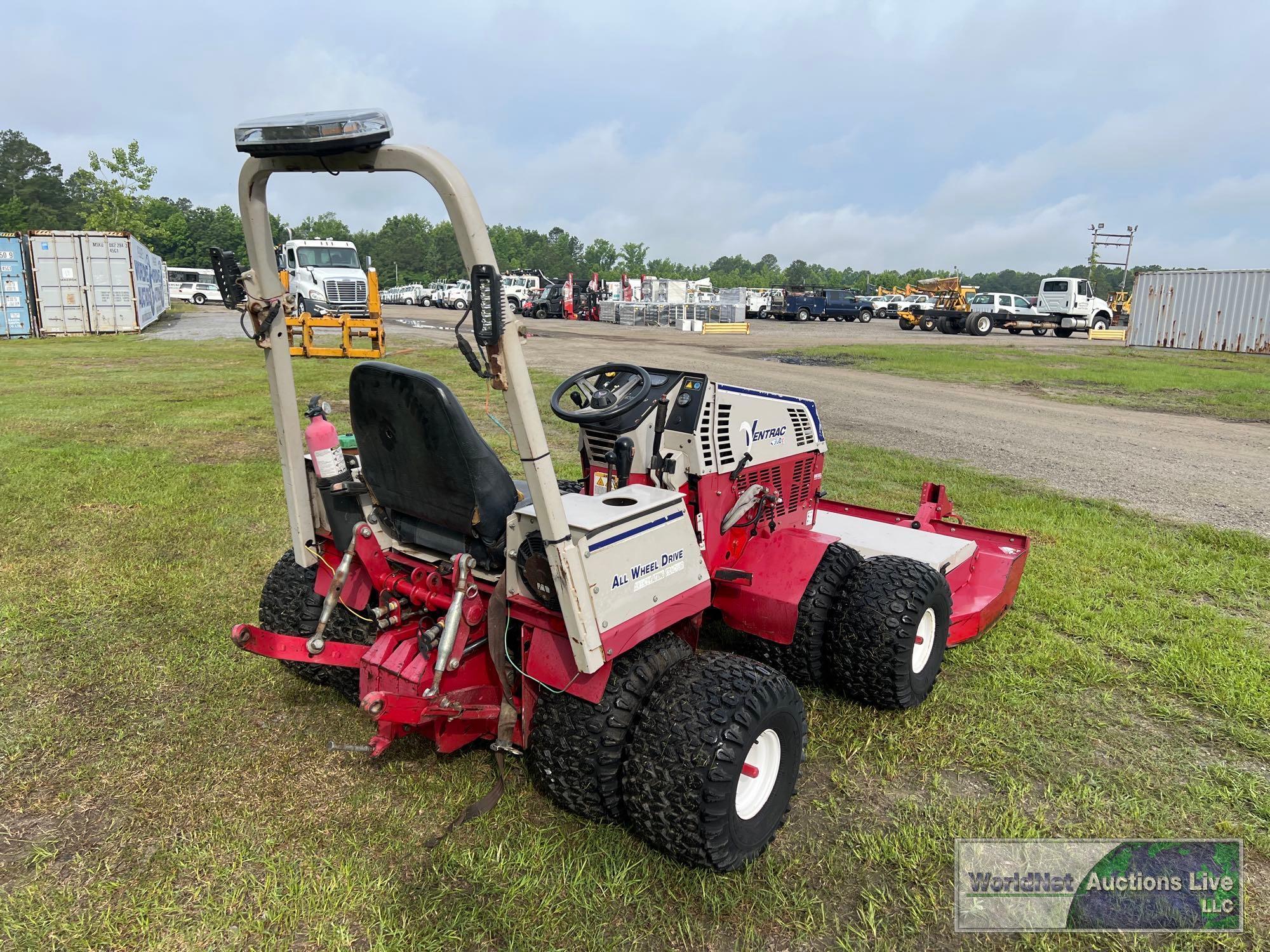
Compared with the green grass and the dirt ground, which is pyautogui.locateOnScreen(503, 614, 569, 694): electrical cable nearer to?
the dirt ground

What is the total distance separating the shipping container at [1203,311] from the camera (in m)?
25.1

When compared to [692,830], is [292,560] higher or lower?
higher

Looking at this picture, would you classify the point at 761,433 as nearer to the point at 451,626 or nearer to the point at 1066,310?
the point at 451,626

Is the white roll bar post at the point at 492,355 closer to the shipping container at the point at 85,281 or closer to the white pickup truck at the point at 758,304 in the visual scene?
the shipping container at the point at 85,281

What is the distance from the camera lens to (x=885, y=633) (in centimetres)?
352

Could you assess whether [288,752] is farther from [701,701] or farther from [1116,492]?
[1116,492]

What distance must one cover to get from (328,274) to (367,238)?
286ft

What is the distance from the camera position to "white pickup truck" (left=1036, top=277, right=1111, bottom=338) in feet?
104

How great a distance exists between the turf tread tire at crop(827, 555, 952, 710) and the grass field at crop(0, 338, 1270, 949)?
13 cm

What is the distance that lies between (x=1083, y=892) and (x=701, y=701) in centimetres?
146

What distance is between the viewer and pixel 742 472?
12.5 ft

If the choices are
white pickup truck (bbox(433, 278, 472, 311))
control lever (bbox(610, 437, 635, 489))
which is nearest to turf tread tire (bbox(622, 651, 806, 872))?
control lever (bbox(610, 437, 635, 489))

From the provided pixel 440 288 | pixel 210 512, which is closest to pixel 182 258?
pixel 440 288

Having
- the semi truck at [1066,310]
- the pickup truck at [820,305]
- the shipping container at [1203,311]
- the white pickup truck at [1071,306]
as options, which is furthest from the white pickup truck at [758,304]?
the shipping container at [1203,311]
